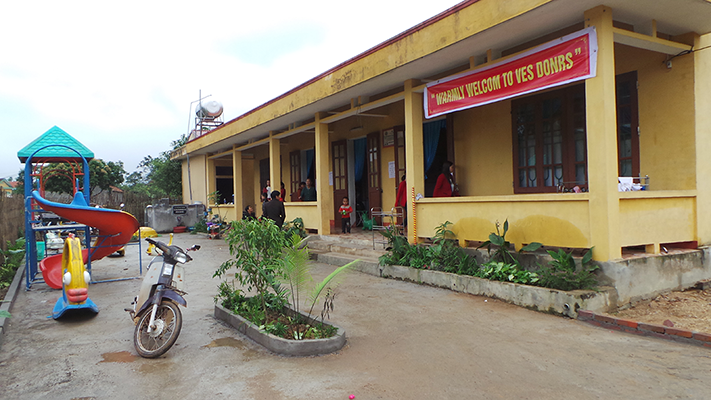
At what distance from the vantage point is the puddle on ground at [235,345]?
4406mm

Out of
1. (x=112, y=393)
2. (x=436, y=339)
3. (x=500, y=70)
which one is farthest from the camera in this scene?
(x=500, y=70)

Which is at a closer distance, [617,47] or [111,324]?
[111,324]

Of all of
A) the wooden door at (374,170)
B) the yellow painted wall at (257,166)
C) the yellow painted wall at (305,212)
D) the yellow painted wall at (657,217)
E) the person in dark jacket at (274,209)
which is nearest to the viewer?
the yellow painted wall at (657,217)

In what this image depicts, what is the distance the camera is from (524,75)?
20.9ft

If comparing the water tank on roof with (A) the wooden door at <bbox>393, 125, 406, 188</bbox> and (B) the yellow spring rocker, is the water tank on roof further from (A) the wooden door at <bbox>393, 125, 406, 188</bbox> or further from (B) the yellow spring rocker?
(B) the yellow spring rocker

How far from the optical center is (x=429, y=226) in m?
8.26

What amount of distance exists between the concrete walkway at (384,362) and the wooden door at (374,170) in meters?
6.06

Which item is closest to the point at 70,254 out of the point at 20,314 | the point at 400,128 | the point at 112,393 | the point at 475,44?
the point at 20,314

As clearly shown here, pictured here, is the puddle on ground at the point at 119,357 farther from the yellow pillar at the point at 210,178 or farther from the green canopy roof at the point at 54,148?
the yellow pillar at the point at 210,178

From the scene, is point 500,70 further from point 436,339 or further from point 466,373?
point 466,373

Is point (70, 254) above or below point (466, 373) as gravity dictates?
above

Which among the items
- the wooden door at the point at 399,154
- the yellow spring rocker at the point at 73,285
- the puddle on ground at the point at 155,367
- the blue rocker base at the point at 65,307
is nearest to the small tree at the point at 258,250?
the puddle on ground at the point at 155,367

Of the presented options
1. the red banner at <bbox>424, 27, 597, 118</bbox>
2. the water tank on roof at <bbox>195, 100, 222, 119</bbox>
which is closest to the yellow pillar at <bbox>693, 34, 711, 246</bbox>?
the red banner at <bbox>424, 27, 597, 118</bbox>

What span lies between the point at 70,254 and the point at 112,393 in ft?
9.23
